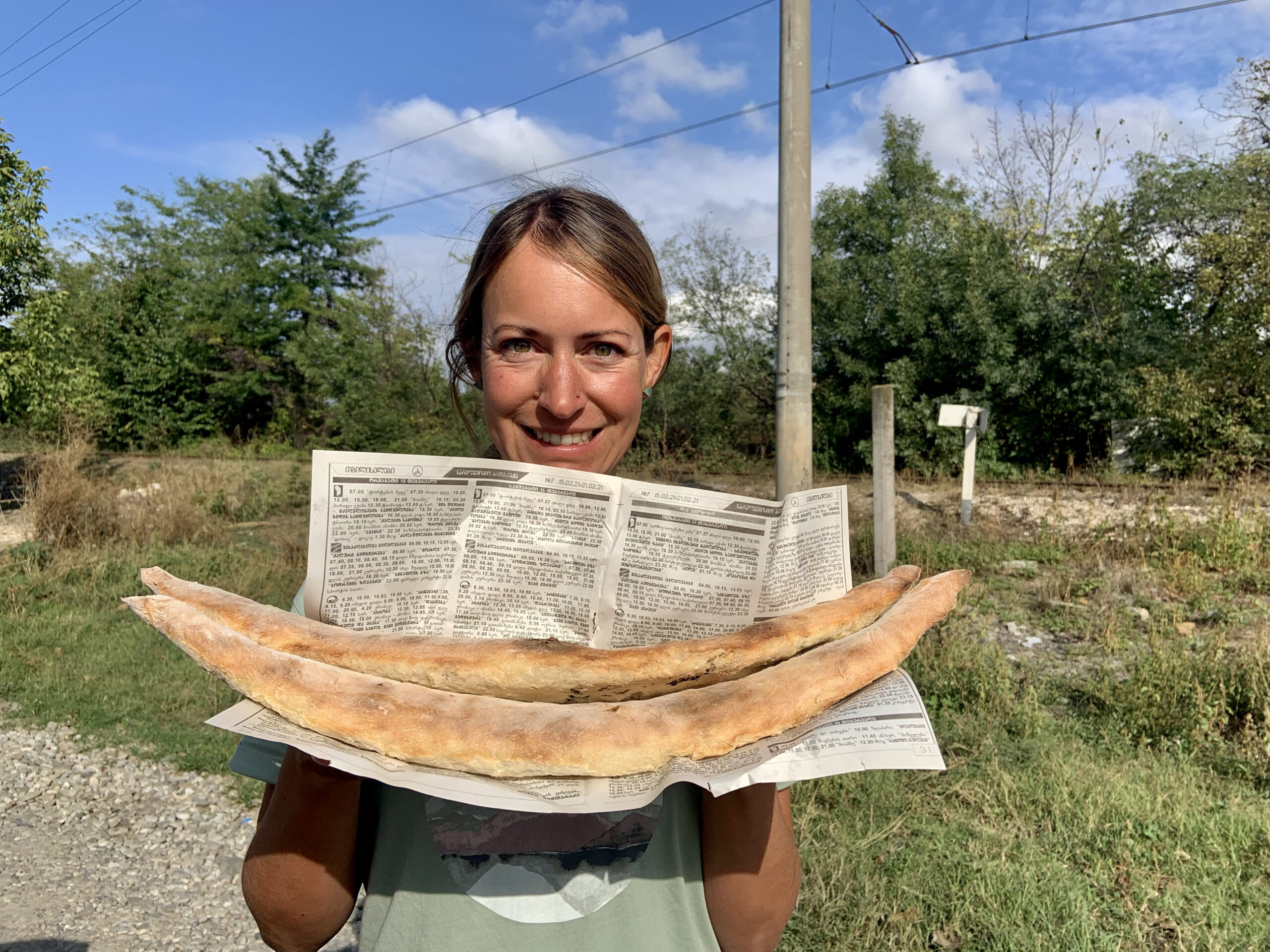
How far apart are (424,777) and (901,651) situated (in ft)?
2.26

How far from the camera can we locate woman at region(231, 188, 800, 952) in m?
1.21

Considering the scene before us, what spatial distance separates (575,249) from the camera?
144cm

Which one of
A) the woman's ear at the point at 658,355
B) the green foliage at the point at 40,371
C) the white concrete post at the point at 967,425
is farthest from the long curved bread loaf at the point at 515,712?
the green foliage at the point at 40,371

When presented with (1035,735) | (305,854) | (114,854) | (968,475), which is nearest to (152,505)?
(114,854)

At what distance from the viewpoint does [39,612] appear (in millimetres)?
7449

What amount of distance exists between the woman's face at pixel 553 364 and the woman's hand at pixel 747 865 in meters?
0.60

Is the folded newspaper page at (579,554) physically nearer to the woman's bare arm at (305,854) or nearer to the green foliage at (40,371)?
the woman's bare arm at (305,854)

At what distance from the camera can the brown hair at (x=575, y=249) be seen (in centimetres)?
144

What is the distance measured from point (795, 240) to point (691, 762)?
5.35 metres

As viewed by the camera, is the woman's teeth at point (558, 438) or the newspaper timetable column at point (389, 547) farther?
the woman's teeth at point (558, 438)

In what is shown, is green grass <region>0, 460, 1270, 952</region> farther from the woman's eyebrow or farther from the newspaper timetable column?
the woman's eyebrow

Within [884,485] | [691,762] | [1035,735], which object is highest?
[691,762]

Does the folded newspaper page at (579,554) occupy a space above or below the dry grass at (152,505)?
above

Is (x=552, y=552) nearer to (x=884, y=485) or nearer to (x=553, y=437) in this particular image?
(x=553, y=437)
